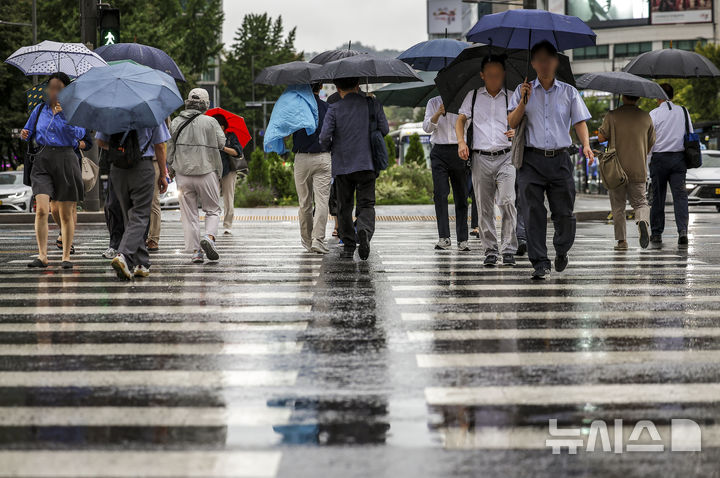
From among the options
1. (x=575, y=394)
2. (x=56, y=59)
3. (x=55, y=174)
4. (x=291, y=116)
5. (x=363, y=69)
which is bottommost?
(x=575, y=394)

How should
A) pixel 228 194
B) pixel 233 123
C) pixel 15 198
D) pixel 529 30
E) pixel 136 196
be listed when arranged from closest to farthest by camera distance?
pixel 136 196 → pixel 529 30 → pixel 233 123 → pixel 228 194 → pixel 15 198

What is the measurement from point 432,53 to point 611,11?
300ft

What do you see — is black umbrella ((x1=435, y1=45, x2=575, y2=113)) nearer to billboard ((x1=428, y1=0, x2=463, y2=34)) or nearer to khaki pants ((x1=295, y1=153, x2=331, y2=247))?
khaki pants ((x1=295, y1=153, x2=331, y2=247))

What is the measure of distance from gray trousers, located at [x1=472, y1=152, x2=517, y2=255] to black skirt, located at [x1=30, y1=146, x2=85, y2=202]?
13.8 ft

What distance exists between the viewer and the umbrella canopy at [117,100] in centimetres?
1024

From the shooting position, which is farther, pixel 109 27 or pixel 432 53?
pixel 109 27

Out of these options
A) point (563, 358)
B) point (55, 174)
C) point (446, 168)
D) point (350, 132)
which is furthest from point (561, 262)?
point (55, 174)

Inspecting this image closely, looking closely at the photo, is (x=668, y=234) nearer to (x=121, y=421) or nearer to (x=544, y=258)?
(x=544, y=258)

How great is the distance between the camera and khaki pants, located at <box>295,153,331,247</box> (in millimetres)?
13148

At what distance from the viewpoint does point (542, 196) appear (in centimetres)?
1033

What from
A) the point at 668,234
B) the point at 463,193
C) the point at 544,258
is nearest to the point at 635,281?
the point at 544,258

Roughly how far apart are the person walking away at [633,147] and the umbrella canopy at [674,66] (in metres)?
1.47

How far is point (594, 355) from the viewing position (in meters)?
6.29

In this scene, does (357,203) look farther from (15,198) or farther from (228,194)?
(15,198)
